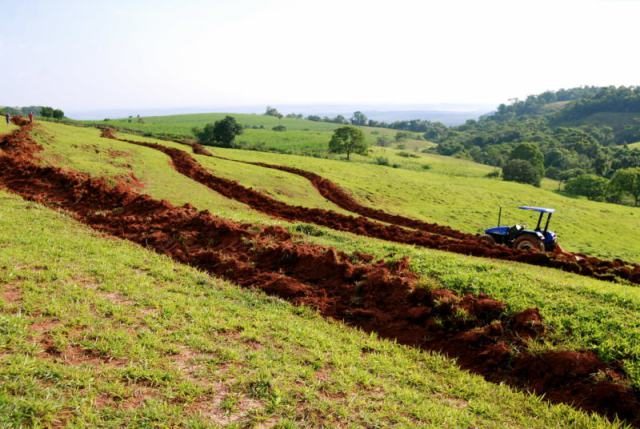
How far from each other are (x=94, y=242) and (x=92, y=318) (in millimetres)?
5664

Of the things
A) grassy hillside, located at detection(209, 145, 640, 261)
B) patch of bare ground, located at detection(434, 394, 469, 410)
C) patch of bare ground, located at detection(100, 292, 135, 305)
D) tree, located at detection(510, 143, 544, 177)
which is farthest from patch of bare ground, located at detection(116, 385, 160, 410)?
tree, located at detection(510, 143, 544, 177)

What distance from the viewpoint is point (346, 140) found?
83.9m

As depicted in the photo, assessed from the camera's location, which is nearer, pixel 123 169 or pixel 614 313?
pixel 614 313

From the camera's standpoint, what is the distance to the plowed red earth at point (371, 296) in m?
7.57

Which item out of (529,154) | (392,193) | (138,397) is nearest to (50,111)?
(392,193)

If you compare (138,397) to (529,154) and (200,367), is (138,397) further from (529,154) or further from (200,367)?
(529,154)

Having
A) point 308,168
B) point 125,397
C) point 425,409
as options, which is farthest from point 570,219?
point 125,397

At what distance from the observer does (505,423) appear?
650cm

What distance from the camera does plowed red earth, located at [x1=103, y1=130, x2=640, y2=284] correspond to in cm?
1695

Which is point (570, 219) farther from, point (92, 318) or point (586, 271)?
point (92, 318)

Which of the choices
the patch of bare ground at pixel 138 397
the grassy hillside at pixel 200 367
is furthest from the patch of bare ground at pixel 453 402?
the patch of bare ground at pixel 138 397

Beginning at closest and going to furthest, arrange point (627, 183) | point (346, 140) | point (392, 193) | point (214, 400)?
1. point (214, 400)
2. point (392, 193)
3. point (627, 183)
4. point (346, 140)

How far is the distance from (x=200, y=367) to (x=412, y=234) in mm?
17221

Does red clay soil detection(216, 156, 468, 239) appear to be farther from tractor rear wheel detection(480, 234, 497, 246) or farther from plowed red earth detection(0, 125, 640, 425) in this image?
plowed red earth detection(0, 125, 640, 425)
